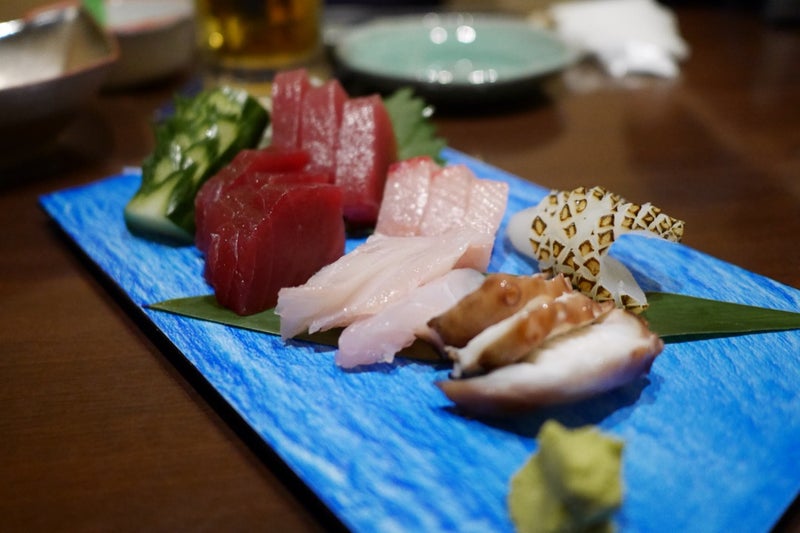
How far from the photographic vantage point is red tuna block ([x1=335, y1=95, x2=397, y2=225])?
2.06 m

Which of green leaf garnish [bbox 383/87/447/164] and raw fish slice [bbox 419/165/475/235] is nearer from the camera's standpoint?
raw fish slice [bbox 419/165/475/235]

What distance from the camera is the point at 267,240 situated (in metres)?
1.70

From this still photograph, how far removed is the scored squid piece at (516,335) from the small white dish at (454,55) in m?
1.91

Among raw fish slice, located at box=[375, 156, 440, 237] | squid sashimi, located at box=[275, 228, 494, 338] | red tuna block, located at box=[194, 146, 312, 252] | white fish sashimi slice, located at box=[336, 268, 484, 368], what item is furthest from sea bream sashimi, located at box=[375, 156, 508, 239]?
white fish sashimi slice, located at box=[336, 268, 484, 368]

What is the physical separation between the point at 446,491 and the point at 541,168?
178 centimetres

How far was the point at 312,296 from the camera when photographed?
5.15 ft

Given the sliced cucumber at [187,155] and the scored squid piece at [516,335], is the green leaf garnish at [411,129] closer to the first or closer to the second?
the sliced cucumber at [187,155]

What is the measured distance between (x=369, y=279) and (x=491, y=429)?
1.60 feet

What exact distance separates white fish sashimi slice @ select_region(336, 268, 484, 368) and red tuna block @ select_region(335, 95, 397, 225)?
57cm

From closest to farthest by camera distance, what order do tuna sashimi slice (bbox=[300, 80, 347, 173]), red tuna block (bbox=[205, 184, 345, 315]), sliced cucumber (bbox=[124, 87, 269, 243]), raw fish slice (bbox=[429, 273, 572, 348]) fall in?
raw fish slice (bbox=[429, 273, 572, 348])
red tuna block (bbox=[205, 184, 345, 315])
sliced cucumber (bbox=[124, 87, 269, 243])
tuna sashimi slice (bbox=[300, 80, 347, 173])

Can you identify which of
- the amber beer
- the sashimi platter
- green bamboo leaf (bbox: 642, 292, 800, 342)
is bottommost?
green bamboo leaf (bbox: 642, 292, 800, 342)

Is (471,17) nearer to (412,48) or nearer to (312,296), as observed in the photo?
(412,48)

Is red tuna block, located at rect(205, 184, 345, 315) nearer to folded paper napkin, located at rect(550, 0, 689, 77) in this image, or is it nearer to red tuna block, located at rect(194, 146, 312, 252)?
red tuna block, located at rect(194, 146, 312, 252)

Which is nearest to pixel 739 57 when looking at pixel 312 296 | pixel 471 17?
pixel 471 17
